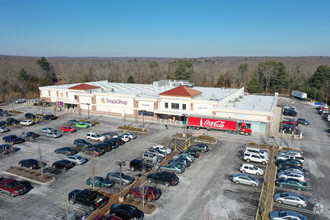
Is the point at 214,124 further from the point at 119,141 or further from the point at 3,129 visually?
the point at 3,129

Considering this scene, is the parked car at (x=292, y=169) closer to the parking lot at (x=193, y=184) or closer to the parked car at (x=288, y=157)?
the parking lot at (x=193, y=184)

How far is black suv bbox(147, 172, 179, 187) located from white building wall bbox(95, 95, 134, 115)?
35.7 m

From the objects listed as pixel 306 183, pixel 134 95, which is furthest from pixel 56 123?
pixel 306 183

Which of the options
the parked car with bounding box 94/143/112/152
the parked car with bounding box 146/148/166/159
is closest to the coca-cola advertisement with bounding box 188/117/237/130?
the parked car with bounding box 146/148/166/159

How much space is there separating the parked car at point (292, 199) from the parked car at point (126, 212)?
1560cm

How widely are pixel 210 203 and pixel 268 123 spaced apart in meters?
31.1

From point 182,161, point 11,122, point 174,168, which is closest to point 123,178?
point 174,168

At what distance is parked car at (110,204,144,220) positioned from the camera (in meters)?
23.5

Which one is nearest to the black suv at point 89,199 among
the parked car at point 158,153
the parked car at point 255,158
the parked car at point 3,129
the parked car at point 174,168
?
the parked car at point 174,168

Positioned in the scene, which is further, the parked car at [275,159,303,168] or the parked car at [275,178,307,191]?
the parked car at [275,159,303,168]

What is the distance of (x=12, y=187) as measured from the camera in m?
28.2

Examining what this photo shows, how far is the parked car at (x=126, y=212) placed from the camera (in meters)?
23.5

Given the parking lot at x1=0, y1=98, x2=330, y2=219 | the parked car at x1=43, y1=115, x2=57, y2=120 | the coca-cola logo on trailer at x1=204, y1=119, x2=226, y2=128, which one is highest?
the coca-cola logo on trailer at x1=204, y1=119, x2=226, y2=128

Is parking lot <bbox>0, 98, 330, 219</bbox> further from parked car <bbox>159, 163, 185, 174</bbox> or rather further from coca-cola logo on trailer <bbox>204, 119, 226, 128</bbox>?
coca-cola logo on trailer <bbox>204, 119, 226, 128</bbox>
